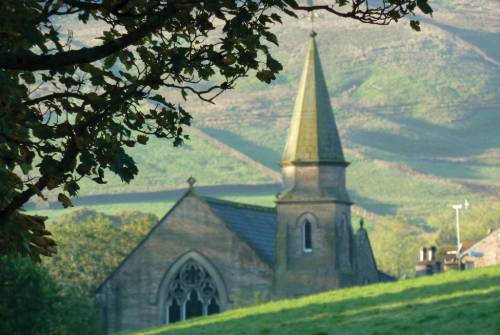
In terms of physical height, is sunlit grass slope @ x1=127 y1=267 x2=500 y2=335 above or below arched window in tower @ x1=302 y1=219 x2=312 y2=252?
below

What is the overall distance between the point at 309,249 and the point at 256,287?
11.7 feet

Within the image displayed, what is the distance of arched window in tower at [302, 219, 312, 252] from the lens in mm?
82625

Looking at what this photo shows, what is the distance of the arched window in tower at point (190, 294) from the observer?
277 ft

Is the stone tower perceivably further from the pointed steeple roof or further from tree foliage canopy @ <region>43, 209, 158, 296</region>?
tree foliage canopy @ <region>43, 209, 158, 296</region>

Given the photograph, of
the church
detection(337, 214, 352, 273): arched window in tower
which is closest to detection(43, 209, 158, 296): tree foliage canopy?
the church

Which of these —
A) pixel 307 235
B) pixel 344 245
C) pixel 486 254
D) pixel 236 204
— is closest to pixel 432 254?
pixel 486 254

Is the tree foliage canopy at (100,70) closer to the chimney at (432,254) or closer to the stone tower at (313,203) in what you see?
the stone tower at (313,203)

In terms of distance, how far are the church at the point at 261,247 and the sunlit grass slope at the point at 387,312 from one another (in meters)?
13.0

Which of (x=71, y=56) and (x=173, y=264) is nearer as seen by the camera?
(x=71, y=56)

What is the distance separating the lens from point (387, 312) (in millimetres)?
49656

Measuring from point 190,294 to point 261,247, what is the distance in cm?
431

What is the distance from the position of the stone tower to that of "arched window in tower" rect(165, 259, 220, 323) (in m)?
3.53

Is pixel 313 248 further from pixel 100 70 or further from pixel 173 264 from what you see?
pixel 100 70

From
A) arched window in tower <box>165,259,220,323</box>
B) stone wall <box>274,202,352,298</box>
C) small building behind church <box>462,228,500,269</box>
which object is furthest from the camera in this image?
small building behind church <box>462,228,500,269</box>
